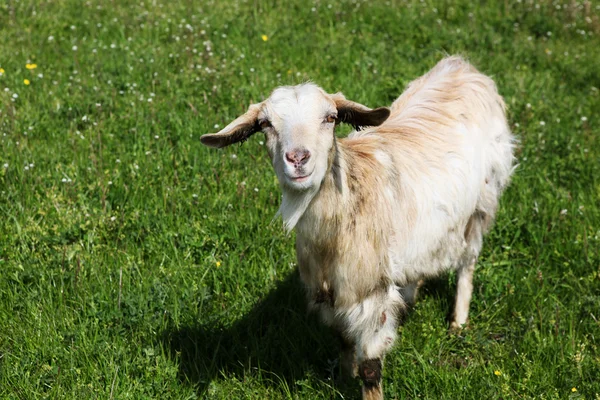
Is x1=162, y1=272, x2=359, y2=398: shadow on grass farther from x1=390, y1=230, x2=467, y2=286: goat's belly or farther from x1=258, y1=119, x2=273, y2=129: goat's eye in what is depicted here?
x1=258, y1=119, x2=273, y2=129: goat's eye

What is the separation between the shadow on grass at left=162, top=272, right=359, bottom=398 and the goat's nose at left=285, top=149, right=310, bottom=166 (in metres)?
1.71

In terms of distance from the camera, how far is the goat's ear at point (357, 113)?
13.1ft

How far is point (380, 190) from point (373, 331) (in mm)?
844

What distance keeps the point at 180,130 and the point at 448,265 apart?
278 centimetres

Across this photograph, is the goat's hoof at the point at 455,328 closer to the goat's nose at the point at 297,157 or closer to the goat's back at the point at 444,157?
the goat's back at the point at 444,157

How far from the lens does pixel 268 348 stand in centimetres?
498

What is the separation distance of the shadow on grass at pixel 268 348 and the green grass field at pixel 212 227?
0.05ft

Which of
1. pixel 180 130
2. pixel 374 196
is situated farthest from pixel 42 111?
pixel 374 196

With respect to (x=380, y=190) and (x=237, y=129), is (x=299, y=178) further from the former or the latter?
(x=380, y=190)

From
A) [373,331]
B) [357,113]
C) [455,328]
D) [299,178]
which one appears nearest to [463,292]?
[455,328]

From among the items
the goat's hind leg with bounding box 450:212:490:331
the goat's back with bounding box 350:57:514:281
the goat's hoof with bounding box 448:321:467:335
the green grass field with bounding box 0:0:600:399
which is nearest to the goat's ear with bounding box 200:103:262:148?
the goat's back with bounding box 350:57:514:281

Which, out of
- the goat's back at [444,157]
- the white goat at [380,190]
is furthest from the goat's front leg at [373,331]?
the goat's back at [444,157]

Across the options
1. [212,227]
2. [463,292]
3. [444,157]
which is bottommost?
[463,292]

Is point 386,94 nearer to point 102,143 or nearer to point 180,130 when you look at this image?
point 180,130
